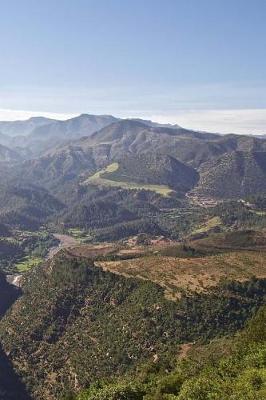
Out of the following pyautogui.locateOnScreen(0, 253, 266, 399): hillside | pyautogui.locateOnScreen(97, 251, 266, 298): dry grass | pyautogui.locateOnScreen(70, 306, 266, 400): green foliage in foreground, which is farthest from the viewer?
pyautogui.locateOnScreen(97, 251, 266, 298): dry grass

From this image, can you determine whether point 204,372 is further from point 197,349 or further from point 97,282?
point 97,282

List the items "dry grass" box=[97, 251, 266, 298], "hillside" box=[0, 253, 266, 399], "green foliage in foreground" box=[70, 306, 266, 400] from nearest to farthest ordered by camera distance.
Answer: "green foliage in foreground" box=[70, 306, 266, 400] < "hillside" box=[0, 253, 266, 399] < "dry grass" box=[97, 251, 266, 298]

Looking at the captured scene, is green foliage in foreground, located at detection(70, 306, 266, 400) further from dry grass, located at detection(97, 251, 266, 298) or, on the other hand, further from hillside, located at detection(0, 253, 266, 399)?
dry grass, located at detection(97, 251, 266, 298)

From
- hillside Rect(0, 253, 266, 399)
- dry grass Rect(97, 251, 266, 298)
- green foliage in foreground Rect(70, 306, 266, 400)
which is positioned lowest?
hillside Rect(0, 253, 266, 399)

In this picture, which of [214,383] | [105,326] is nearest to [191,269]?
[105,326]

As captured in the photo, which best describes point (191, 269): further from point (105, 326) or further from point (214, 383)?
point (214, 383)

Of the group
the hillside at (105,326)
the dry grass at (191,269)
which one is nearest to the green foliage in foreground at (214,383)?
the hillside at (105,326)

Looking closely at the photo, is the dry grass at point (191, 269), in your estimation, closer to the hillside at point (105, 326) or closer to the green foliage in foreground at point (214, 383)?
the hillside at point (105, 326)

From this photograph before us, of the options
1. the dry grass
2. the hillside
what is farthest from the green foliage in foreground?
the dry grass

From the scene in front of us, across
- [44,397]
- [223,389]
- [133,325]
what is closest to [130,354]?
[133,325]
